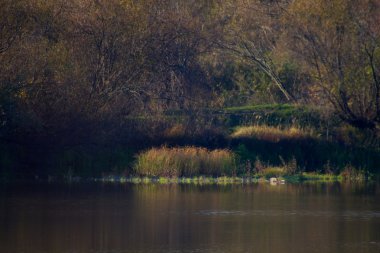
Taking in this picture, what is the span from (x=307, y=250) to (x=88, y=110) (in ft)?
61.3

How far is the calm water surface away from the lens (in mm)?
21594

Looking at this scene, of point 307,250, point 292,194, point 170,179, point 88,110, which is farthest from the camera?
point 88,110

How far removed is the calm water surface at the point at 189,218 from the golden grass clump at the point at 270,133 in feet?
16.7

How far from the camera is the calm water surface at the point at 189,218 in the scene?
850 inches

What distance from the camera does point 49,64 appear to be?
1463 inches

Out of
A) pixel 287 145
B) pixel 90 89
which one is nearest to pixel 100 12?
pixel 90 89

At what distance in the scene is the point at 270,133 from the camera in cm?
3925

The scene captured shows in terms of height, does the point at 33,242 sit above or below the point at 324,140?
below

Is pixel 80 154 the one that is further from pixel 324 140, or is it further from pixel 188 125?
pixel 324 140

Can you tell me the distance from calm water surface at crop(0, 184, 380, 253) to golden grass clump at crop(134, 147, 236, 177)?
2.48 meters

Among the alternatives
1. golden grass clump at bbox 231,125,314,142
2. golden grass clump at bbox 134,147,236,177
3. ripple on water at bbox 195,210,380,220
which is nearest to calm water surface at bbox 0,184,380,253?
ripple on water at bbox 195,210,380,220

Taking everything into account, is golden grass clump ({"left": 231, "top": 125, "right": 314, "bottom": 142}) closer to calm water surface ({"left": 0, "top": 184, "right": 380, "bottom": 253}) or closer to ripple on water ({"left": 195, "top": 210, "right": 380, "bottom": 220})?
calm water surface ({"left": 0, "top": 184, "right": 380, "bottom": 253})

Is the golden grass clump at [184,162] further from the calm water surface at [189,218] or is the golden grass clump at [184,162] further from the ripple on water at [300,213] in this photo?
the ripple on water at [300,213]

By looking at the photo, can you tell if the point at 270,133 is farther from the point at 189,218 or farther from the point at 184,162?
the point at 189,218
